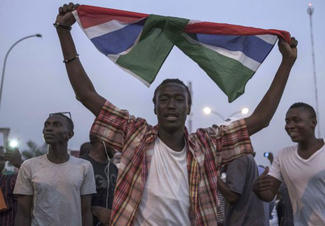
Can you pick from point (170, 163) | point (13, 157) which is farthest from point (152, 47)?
point (13, 157)

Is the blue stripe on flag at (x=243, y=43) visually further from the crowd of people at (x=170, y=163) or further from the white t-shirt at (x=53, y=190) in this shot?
the white t-shirt at (x=53, y=190)

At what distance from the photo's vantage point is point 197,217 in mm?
2691

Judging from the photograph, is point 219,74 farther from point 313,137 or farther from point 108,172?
point 108,172

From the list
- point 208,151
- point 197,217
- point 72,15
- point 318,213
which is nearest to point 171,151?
point 208,151

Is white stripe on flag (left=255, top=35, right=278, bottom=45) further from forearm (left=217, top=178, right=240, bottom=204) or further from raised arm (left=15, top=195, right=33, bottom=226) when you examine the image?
raised arm (left=15, top=195, right=33, bottom=226)

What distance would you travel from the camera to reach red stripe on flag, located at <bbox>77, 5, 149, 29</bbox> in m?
3.37

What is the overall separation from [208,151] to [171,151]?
10.7 inches

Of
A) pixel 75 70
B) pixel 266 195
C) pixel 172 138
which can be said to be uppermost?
pixel 75 70

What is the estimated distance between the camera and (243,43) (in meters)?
3.71

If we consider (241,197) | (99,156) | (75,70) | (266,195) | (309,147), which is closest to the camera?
(75,70)

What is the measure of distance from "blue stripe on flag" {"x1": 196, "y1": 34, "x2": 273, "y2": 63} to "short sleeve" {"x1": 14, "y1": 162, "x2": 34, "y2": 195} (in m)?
2.33

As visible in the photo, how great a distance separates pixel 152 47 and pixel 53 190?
6.48 ft

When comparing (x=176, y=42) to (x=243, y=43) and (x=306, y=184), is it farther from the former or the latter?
(x=306, y=184)

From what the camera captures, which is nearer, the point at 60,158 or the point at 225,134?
the point at 225,134
